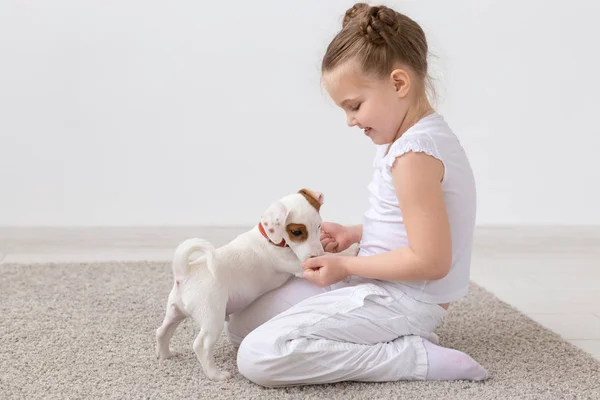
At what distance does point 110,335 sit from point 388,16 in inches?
31.0

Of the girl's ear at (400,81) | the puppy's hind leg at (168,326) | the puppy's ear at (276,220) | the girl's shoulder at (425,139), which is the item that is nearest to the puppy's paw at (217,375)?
the puppy's hind leg at (168,326)

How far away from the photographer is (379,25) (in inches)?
49.5

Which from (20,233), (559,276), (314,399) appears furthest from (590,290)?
(20,233)

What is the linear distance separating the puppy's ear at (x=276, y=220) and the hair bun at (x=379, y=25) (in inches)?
11.9

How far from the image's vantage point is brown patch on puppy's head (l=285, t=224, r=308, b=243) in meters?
1.32

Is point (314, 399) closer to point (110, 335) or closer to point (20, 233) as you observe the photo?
point (110, 335)

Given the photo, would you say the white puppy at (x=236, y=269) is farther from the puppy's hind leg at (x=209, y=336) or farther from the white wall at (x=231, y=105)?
the white wall at (x=231, y=105)

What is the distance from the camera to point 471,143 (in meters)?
2.55

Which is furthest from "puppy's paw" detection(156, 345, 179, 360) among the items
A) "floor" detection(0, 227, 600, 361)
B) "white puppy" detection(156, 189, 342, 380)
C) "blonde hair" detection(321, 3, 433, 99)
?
"floor" detection(0, 227, 600, 361)

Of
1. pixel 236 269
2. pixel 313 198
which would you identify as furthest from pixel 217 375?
pixel 313 198

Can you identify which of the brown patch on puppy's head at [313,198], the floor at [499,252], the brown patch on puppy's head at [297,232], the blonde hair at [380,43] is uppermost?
the blonde hair at [380,43]

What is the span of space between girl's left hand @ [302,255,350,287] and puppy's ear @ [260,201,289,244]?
66mm

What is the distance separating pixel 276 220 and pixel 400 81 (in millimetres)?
296

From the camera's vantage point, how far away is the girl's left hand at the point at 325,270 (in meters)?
1.29
